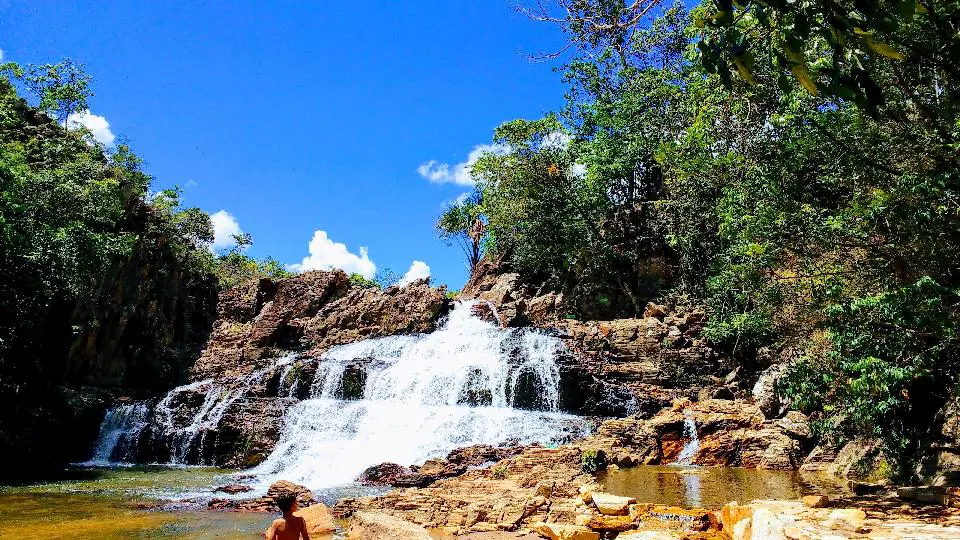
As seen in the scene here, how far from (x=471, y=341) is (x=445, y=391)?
9.80ft

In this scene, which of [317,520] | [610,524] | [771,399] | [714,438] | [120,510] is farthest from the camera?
[771,399]

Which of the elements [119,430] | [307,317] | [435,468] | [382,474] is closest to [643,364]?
[435,468]

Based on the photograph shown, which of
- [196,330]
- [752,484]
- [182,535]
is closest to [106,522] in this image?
[182,535]

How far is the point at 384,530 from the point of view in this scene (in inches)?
260

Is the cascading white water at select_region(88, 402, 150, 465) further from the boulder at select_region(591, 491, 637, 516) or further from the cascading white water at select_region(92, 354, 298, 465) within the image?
the boulder at select_region(591, 491, 637, 516)

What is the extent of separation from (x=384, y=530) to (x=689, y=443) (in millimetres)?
10194

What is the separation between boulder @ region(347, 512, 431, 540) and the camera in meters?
6.48

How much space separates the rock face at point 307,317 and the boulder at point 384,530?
58.0 ft

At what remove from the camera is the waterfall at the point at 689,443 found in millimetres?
13887

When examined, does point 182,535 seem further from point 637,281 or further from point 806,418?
point 637,281

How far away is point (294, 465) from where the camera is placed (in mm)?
15906

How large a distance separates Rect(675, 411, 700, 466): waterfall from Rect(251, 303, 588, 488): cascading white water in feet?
7.90

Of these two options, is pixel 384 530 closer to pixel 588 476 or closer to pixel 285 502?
pixel 285 502

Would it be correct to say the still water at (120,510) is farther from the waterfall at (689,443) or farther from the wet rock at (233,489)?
the waterfall at (689,443)
